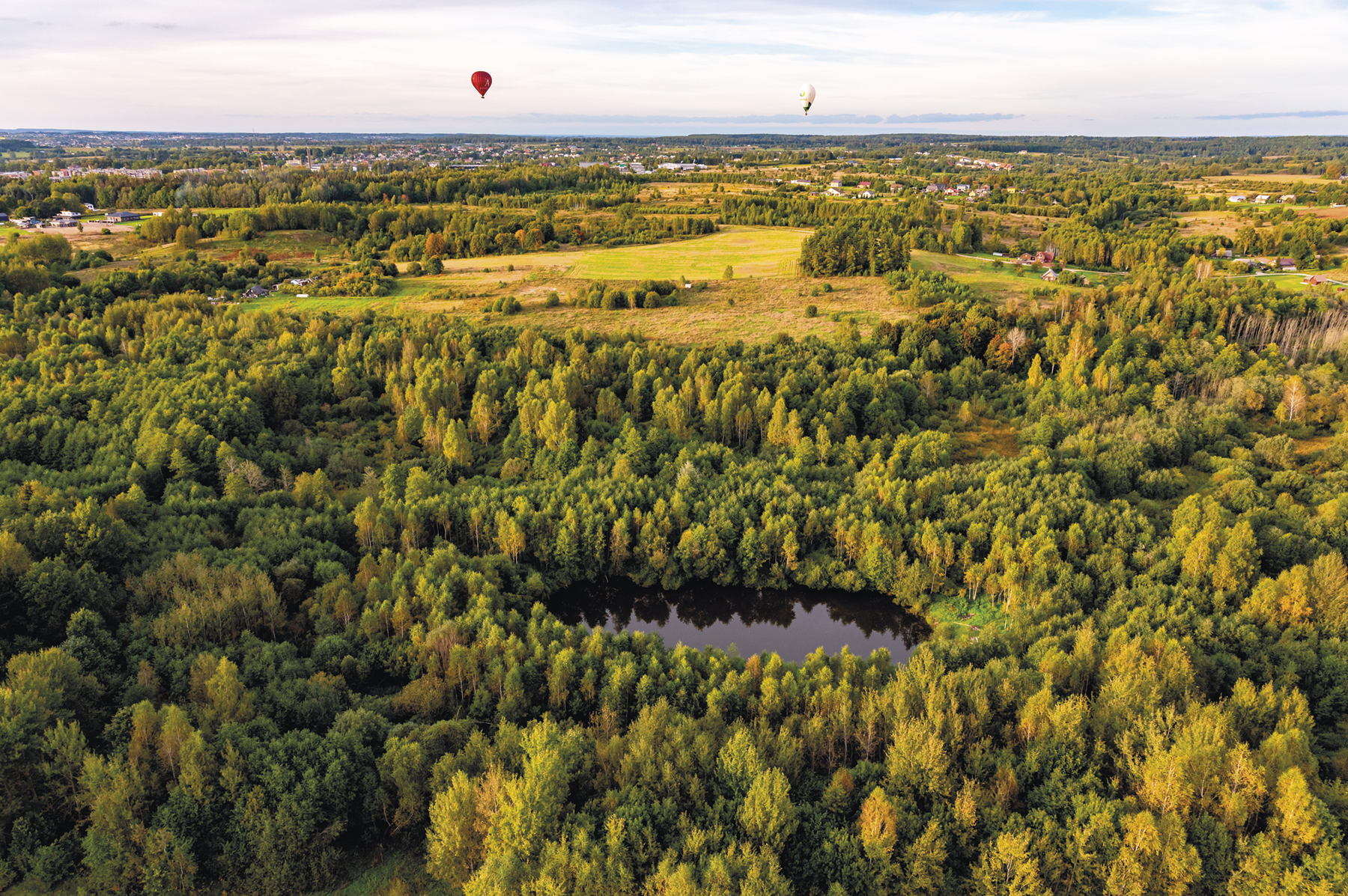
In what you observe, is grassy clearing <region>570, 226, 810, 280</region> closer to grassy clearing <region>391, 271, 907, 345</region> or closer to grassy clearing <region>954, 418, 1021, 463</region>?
grassy clearing <region>391, 271, 907, 345</region>

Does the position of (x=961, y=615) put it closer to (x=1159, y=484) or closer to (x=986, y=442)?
(x=1159, y=484)

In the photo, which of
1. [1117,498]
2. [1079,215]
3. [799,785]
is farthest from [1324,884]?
[1079,215]

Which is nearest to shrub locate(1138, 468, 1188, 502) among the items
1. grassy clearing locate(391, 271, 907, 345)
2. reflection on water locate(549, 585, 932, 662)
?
reflection on water locate(549, 585, 932, 662)

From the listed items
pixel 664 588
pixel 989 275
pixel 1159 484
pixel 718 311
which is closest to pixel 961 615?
pixel 664 588

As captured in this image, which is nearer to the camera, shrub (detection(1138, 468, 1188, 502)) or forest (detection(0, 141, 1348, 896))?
forest (detection(0, 141, 1348, 896))

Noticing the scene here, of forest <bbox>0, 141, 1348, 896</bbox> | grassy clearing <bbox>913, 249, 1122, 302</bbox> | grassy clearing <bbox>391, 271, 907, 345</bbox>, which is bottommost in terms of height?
forest <bbox>0, 141, 1348, 896</bbox>

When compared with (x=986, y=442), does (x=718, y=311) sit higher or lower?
higher

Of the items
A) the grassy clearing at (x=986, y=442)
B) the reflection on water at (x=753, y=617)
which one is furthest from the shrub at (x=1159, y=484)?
the reflection on water at (x=753, y=617)
